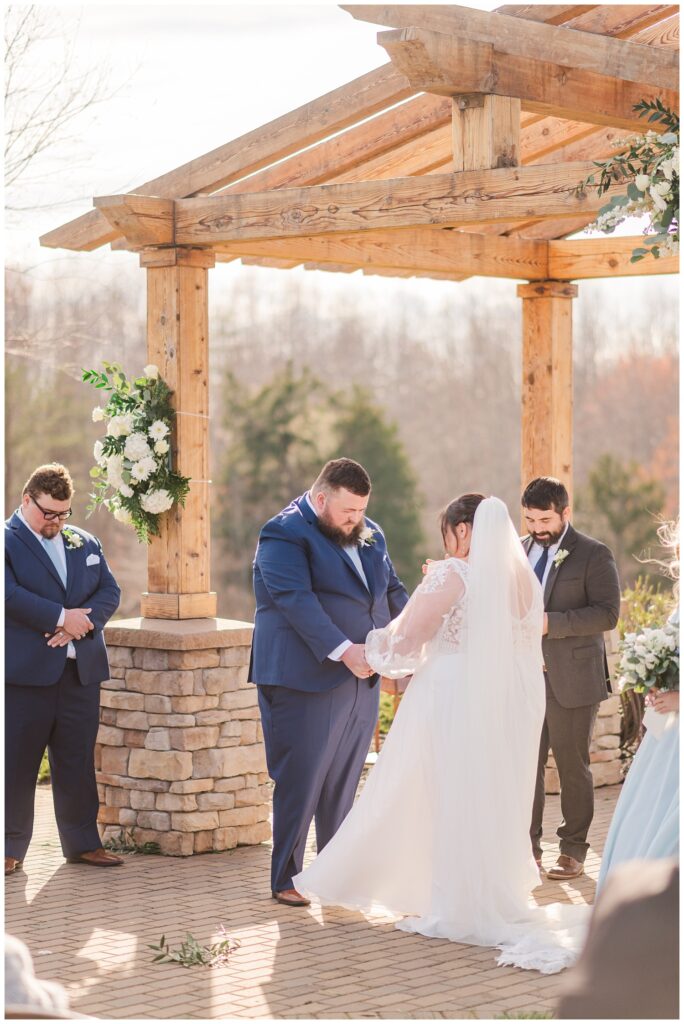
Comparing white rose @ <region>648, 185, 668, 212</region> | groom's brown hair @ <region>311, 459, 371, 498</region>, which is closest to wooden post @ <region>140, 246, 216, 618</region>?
groom's brown hair @ <region>311, 459, 371, 498</region>

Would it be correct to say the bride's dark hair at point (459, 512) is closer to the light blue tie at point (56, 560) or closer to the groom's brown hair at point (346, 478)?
the groom's brown hair at point (346, 478)

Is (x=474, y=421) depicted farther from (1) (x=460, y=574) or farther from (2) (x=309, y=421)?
(1) (x=460, y=574)

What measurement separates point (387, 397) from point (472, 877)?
1083 inches

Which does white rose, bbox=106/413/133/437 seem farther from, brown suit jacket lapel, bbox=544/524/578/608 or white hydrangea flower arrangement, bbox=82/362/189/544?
brown suit jacket lapel, bbox=544/524/578/608

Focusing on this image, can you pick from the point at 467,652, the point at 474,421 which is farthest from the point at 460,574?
the point at 474,421

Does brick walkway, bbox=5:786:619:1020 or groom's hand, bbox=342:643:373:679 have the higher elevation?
groom's hand, bbox=342:643:373:679

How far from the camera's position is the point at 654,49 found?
6117 millimetres

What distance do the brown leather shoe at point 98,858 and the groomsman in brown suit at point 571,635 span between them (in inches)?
86.2

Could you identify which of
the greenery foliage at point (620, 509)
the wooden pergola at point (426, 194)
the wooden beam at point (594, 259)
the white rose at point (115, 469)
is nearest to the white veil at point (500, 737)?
the wooden pergola at point (426, 194)

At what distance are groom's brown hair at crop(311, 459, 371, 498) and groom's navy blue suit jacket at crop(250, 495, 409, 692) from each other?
0.22 meters

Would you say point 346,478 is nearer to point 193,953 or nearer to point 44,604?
point 44,604

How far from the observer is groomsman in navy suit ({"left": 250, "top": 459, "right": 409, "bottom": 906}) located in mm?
6383

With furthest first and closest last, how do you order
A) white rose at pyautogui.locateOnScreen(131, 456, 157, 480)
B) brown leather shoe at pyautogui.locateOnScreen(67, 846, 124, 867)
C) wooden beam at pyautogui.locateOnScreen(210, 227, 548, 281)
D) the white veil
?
wooden beam at pyautogui.locateOnScreen(210, 227, 548, 281) → white rose at pyautogui.locateOnScreen(131, 456, 157, 480) → brown leather shoe at pyautogui.locateOnScreen(67, 846, 124, 867) → the white veil

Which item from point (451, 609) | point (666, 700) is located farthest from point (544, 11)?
point (666, 700)
